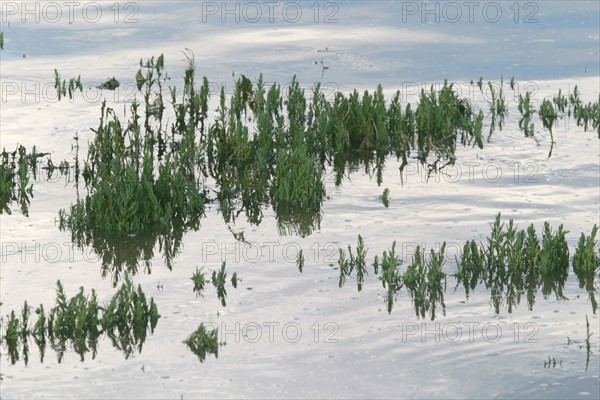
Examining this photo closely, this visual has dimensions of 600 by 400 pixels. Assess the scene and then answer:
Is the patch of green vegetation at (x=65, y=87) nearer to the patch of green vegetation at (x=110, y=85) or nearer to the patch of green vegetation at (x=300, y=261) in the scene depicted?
the patch of green vegetation at (x=110, y=85)

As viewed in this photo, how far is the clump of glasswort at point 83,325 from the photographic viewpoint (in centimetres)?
896

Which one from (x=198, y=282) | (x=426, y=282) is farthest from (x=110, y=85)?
(x=426, y=282)

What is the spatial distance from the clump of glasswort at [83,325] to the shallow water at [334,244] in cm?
13

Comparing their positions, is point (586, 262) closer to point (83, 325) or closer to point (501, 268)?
point (501, 268)

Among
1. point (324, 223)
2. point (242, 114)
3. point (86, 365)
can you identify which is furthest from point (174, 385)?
point (242, 114)

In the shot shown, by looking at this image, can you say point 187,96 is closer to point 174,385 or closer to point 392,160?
point 392,160

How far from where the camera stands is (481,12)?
824 inches

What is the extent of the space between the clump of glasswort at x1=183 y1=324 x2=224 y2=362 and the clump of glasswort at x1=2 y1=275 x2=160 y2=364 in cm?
37

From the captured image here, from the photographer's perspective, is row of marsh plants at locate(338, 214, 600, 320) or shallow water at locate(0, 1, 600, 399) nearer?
shallow water at locate(0, 1, 600, 399)

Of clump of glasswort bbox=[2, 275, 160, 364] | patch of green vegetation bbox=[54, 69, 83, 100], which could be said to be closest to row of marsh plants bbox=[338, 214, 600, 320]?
clump of glasswort bbox=[2, 275, 160, 364]

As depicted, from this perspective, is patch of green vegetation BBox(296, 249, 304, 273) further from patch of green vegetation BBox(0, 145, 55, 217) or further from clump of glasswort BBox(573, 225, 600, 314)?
patch of green vegetation BBox(0, 145, 55, 217)

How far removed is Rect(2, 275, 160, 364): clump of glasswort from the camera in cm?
896

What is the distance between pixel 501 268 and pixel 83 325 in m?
3.49

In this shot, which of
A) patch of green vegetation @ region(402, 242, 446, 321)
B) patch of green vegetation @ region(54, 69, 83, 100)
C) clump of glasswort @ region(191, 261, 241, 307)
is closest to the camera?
patch of green vegetation @ region(402, 242, 446, 321)
